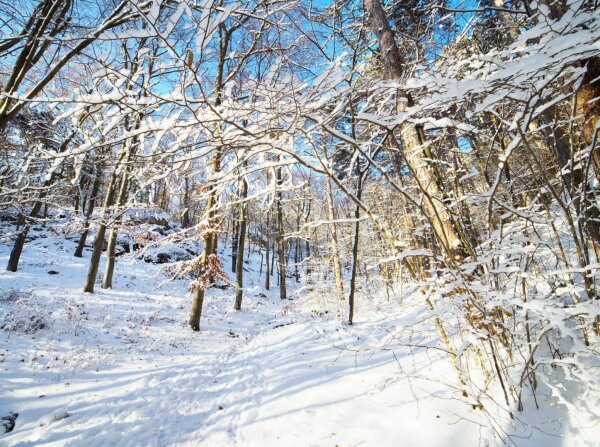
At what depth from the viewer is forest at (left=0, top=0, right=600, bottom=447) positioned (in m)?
1.65

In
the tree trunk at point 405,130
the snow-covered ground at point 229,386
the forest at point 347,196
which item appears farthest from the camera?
the tree trunk at point 405,130

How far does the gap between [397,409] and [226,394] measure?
277 centimetres

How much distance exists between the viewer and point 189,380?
4793 mm

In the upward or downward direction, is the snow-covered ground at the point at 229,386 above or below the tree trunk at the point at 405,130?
below

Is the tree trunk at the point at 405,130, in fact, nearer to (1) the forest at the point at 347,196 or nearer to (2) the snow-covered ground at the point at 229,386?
(1) the forest at the point at 347,196

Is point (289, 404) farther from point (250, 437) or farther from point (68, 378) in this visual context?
point (68, 378)

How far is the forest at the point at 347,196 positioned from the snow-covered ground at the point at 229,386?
32mm

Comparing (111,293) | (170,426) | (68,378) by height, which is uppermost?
(111,293)

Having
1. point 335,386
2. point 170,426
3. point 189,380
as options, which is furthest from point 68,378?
point 335,386

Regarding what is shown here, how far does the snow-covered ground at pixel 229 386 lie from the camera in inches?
90.6

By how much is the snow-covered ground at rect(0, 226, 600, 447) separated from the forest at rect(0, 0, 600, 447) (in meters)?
0.03

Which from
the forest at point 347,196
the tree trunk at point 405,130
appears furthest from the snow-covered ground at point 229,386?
the tree trunk at point 405,130

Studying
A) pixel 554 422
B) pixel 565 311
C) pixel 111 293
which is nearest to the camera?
pixel 565 311

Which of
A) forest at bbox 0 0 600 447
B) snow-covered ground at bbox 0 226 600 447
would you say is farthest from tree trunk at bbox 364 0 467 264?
snow-covered ground at bbox 0 226 600 447
